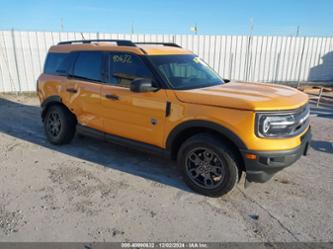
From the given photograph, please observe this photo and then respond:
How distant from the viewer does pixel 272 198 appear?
359 centimetres

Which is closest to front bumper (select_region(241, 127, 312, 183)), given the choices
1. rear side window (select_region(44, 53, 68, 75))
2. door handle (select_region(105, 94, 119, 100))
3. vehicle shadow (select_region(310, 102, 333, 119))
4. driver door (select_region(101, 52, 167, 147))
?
driver door (select_region(101, 52, 167, 147))

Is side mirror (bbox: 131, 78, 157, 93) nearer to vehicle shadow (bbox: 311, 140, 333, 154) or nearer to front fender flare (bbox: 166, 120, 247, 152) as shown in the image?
front fender flare (bbox: 166, 120, 247, 152)

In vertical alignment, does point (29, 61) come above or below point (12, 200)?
above

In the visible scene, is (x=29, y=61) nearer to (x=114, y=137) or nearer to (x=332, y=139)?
(x=114, y=137)

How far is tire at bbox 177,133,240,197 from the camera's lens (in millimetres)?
3422

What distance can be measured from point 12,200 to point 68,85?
7.47 ft

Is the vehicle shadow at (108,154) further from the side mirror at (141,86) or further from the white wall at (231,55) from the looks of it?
the white wall at (231,55)

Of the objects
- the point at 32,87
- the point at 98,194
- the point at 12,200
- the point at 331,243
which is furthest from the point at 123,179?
the point at 32,87

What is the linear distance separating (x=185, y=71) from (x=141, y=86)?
956 millimetres

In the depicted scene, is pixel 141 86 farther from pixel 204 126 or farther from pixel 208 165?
pixel 208 165

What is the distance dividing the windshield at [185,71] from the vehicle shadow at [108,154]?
1.39 meters

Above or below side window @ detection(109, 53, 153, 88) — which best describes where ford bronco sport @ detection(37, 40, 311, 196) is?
below

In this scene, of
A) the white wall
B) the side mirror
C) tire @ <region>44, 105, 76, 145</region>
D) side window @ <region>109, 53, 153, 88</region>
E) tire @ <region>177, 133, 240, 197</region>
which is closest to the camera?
tire @ <region>177, 133, 240, 197</region>

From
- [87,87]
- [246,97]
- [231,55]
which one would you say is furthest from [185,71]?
[231,55]
